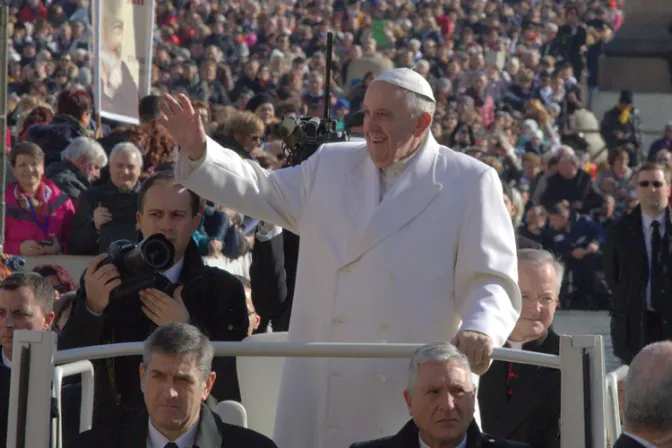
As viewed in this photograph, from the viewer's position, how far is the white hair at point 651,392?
15.3 ft

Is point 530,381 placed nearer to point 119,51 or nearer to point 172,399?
point 172,399

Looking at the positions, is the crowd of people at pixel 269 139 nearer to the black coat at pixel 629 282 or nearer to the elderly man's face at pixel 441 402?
the black coat at pixel 629 282

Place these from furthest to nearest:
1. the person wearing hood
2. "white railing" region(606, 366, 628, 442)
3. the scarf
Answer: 1. the scarf
2. the person wearing hood
3. "white railing" region(606, 366, 628, 442)

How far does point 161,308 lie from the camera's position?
224 inches

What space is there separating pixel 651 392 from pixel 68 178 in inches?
266

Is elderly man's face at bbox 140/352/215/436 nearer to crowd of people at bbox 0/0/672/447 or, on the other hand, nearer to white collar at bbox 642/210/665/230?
crowd of people at bbox 0/0/672/447

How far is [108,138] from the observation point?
12148mm

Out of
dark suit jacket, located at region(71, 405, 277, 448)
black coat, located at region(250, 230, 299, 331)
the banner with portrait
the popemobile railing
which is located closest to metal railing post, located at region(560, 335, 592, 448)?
the popemobile railing

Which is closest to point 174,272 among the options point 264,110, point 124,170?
point 124,170

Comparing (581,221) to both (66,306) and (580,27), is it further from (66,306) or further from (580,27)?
(580,27)

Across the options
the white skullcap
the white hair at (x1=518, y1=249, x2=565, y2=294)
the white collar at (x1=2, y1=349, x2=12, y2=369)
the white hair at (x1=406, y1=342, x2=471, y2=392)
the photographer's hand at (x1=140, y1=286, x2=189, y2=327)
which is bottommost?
the white collar at (x1=2, y1=349, x2=12, y2=369)

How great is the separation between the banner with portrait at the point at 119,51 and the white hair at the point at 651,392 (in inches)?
293

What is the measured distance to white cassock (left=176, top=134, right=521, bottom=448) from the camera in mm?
5496

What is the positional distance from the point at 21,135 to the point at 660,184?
5.08m
